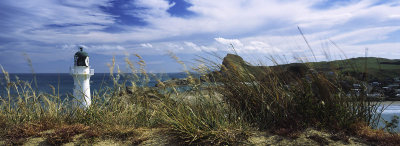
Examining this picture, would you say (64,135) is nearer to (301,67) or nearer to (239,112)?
(239,112)

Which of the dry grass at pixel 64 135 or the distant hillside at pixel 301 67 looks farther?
the distant hillside at pixel 301 67

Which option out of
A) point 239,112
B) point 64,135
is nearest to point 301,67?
point 239,112

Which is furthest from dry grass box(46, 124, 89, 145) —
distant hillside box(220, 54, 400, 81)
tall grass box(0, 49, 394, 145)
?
distant hillside box(220, 54, 400, 81)

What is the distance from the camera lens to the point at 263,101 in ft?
11.2

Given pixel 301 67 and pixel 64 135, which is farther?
pixel 301 67

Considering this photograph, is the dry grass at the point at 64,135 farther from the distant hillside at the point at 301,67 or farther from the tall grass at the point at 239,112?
the distant hillside at the point at 301,67

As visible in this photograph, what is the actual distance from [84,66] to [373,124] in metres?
13.8

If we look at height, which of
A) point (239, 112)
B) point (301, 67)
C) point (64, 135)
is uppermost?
point (301, 67)

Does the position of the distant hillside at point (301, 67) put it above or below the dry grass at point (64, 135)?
above

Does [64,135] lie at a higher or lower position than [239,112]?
lower

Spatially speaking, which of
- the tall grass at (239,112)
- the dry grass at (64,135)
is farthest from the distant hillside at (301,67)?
the dry grass at (64,135)

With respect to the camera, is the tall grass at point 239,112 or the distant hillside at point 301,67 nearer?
the tall grass at point 239,112

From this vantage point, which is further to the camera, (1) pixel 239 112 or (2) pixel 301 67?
(2) pixel 301 67

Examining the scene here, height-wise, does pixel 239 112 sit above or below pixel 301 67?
below
